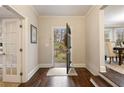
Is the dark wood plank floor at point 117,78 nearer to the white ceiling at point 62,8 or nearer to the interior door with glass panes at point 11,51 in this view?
the interior door with glass panes at point 11,51

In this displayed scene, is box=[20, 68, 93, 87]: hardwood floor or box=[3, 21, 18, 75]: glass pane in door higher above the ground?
box=[3, 21, 18, 75]: glass pane in door

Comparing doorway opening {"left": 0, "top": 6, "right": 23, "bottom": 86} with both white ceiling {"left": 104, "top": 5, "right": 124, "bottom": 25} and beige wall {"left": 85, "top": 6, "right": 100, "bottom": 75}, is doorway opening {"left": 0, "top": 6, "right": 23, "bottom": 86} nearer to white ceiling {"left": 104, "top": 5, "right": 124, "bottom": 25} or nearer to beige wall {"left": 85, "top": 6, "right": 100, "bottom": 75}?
beige wall {"left": 85, "top": 6, "right": 100, "bottom": 75}

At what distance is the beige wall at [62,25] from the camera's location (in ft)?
26.1

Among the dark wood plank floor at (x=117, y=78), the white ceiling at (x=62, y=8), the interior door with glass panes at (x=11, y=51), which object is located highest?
the white ceiling at (x=62, y=8)

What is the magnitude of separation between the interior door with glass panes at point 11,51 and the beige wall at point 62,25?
9.83ft

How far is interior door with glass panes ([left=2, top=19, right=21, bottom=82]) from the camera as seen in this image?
16.0ft

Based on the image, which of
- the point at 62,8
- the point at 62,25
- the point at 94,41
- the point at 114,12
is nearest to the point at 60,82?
the point at 94,41

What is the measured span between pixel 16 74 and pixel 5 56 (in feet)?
2.22

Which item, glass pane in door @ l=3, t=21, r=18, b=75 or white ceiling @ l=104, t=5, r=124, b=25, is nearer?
glass pane in door @ l=3, t=21, r=18, b=75

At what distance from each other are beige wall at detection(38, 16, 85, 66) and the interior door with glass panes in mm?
2996

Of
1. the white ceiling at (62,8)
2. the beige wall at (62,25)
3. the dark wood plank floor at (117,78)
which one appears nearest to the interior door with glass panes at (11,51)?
the white ceiling at (62,8)

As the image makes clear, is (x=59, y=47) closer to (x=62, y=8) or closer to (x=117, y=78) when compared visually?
(x=62, y=8)

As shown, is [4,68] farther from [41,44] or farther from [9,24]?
[41,44]

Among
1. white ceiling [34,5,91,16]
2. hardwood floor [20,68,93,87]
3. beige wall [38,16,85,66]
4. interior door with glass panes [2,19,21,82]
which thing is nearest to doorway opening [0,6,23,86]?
interior door with glass panes [2,19,21,82]
